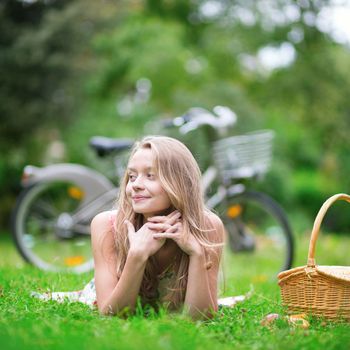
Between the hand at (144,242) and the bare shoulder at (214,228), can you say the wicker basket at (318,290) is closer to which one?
the bare shoulder at (214,228)

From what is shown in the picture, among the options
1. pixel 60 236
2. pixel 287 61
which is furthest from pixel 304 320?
pixel 287 61

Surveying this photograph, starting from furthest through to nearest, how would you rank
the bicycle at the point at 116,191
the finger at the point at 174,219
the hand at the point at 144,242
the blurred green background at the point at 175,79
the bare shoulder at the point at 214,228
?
1. the blurred green background at the point at 175,79
2. the bicycle at the point at 116,191
3. the bare shoulder at the point at 214,228
4. the finger at the point at 174,219
5. the hand at the point at 144,242

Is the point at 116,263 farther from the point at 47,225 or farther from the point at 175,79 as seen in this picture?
the point at 175,79

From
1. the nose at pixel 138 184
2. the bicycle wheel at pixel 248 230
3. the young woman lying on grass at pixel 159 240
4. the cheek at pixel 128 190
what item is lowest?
the bicycle wheel at pixel 248 230

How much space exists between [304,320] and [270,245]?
6.27 metres

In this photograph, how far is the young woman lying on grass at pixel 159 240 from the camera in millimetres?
2662

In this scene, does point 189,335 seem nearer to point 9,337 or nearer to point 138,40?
point 9,337

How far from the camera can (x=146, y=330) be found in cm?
235

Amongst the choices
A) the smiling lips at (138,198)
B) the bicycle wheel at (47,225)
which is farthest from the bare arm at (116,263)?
the bicycle wheel at (47,225)

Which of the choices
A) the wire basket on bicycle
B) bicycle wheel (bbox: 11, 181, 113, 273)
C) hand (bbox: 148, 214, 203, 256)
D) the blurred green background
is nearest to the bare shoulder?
hand (bbox: 148, 214, 203, 256)

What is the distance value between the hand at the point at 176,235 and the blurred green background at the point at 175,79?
265 inches

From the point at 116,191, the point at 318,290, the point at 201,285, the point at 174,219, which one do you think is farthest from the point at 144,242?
the point at 116,191

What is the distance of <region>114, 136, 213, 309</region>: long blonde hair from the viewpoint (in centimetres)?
277

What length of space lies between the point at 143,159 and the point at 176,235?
392 mm
